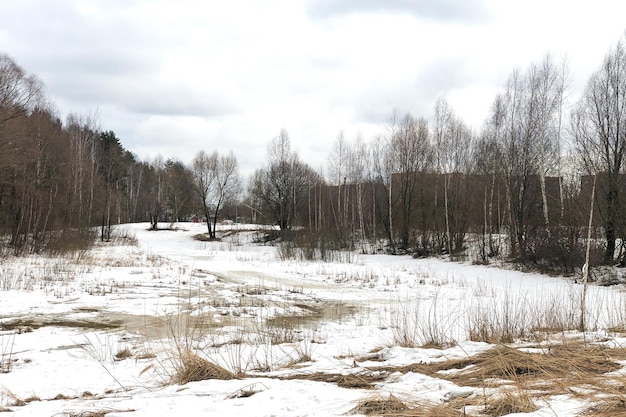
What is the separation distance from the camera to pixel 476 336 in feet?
23.2

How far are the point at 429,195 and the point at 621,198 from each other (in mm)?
15854

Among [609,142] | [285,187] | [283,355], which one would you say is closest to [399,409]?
[283,355]

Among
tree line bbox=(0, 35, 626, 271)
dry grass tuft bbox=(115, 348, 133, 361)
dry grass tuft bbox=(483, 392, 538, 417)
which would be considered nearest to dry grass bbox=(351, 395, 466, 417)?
dry grass tuft bbox=(483, 392, 538, 417)

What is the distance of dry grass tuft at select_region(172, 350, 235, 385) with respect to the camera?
194 inches

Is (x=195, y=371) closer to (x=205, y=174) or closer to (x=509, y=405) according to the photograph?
(x=509, y=405)

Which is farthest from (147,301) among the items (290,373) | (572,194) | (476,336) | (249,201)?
(249,201)

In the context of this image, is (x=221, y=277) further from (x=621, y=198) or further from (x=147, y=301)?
(x=621, y=198)

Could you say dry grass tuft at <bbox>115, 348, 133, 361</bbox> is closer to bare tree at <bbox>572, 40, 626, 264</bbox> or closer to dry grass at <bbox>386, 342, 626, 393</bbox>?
dry grass at <bbox>386, 342, 626, 393</bbox>

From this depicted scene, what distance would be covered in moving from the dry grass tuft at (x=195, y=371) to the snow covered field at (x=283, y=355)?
0.06 ft

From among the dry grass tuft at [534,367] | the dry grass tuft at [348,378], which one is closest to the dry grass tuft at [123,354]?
the dry grass tuft at [348,378]

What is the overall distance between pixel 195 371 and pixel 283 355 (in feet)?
5.60

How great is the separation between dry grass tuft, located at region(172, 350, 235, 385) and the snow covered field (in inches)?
0.7

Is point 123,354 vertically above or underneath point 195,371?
underneath

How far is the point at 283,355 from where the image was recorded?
6.39 m
